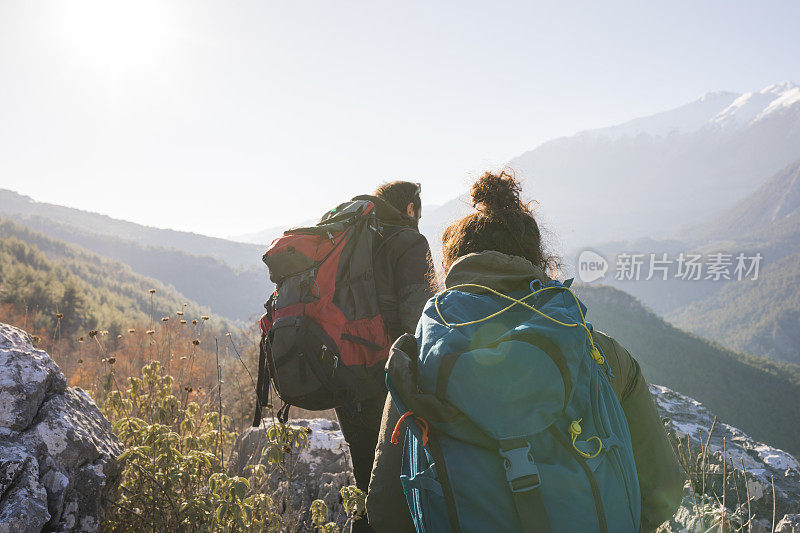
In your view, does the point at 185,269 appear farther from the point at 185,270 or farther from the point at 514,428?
the point at 514,428

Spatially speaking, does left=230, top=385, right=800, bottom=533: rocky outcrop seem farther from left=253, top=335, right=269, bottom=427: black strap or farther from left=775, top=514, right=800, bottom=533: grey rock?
left=253, top=335, right=269, bottom=427: black strap

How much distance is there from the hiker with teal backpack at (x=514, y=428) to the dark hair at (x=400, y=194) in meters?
1.24

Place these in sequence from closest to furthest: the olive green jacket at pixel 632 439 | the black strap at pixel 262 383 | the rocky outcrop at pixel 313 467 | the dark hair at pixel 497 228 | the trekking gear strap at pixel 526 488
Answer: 1. the trekking gear strap at pixel 526 488
2. the olive green jacket at pixel 632 439
3. the dark hair at pixel 497 228
4. the black strap at pixel 262 383
5. the rocky outcrop at pixel 313 467

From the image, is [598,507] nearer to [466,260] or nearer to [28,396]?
[466,260]

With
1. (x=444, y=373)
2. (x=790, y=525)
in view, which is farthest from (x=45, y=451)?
(x=790, y=525)

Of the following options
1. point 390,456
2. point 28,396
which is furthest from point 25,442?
point 390,456

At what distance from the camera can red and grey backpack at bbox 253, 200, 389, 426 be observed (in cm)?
201

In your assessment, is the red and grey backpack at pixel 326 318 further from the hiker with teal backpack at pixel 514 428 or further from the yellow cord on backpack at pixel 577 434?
the yellow cord on backpack at pixel 577 434

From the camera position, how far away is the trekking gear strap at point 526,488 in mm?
925

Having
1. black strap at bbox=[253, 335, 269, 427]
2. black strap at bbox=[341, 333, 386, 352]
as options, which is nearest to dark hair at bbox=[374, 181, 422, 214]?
black strap at bbox=[341, 333, 386, 352]

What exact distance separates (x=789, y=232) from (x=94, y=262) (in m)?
256

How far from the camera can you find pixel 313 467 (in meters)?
3.55

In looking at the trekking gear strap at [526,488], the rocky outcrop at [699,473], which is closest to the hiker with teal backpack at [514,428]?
the trekking gear strap at [526,488]

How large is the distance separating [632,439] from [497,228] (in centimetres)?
73
